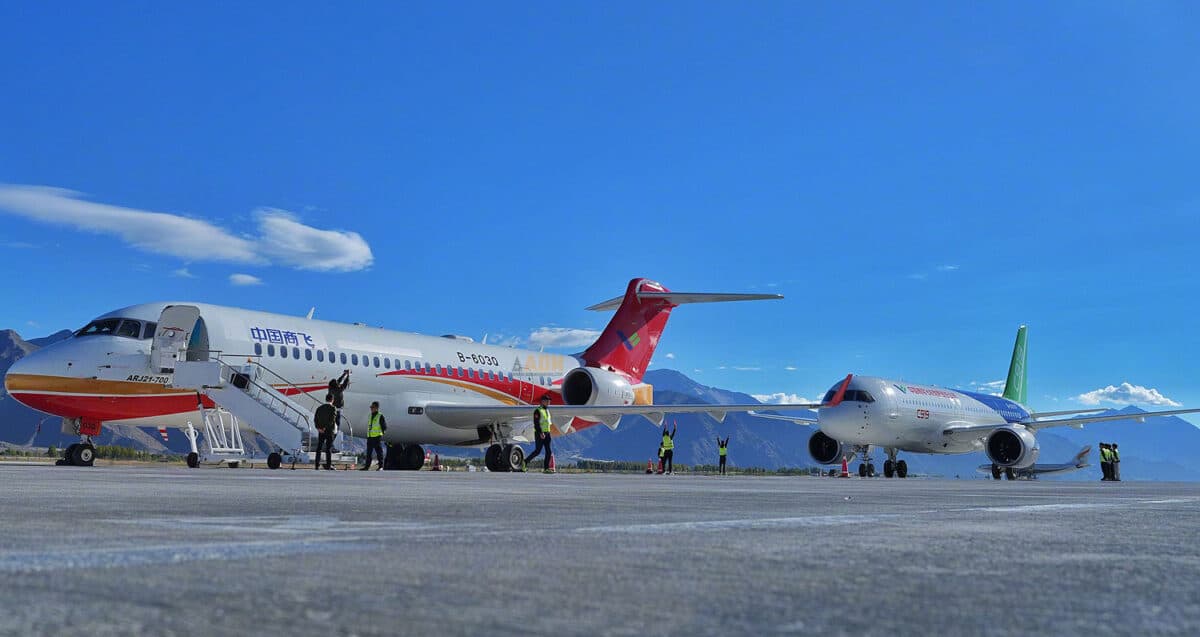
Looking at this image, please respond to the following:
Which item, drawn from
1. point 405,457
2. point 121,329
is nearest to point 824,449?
point 405,457

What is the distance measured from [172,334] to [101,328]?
1.34 metres

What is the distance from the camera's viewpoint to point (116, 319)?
788 inches

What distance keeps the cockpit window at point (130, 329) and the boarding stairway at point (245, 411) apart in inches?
43.4

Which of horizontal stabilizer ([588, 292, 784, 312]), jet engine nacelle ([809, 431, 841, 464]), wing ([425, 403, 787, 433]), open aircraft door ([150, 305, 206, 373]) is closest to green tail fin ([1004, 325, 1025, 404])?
jet engine nacelle ([809, 431, 841, 464])

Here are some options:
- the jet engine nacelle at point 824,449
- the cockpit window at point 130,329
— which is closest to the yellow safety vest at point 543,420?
the cockpit window at point 130,329

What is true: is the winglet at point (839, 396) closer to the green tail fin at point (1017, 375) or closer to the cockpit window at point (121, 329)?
Answer: the cockpit window at point (121, 329)

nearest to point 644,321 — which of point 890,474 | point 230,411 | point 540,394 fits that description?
point 540,394

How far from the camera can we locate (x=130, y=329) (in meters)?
19.9

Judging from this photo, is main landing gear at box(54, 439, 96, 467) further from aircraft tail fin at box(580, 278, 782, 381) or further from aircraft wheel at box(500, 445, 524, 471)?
aircraft tail fin at box(580, 278, 782, 381)

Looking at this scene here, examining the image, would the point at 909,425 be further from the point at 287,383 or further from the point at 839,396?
the point at 287,383

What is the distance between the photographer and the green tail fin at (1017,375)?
181 ft

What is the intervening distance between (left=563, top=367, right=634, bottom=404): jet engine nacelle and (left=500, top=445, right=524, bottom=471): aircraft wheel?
9.90 feet

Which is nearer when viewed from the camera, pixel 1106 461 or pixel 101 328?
pixel 101 328

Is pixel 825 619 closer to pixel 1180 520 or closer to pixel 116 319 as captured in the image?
pixel 1180 520
